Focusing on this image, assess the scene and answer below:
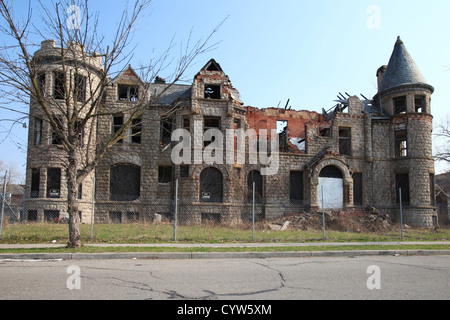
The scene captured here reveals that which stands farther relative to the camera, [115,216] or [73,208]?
[115,216]

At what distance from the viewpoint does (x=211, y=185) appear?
85.8ft

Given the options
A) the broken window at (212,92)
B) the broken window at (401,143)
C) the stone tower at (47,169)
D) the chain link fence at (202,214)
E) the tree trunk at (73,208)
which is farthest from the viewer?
the broken window at (401,143)

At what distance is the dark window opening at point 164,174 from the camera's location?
89.0ft

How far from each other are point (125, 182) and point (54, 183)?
4.64 meters

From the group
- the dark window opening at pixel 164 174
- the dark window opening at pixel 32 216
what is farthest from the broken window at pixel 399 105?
the dark window opening at pixel 32 216

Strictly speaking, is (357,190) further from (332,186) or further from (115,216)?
(115,216)

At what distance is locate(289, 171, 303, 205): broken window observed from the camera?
28.8m

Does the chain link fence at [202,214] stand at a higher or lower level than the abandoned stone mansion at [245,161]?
lower

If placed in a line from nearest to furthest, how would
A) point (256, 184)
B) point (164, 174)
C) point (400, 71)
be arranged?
point (164, 174) → point (256, 184) → point (400, 71)

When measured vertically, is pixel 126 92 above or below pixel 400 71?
below

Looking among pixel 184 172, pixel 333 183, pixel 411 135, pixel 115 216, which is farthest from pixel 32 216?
pixel 411 135

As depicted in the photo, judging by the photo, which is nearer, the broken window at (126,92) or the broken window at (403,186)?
the broken window at (126,92)

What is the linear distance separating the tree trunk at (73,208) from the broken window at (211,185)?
45.2ft

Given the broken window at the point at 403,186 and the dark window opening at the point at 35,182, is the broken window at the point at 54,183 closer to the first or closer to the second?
the dark window opening at the point at 35,182
